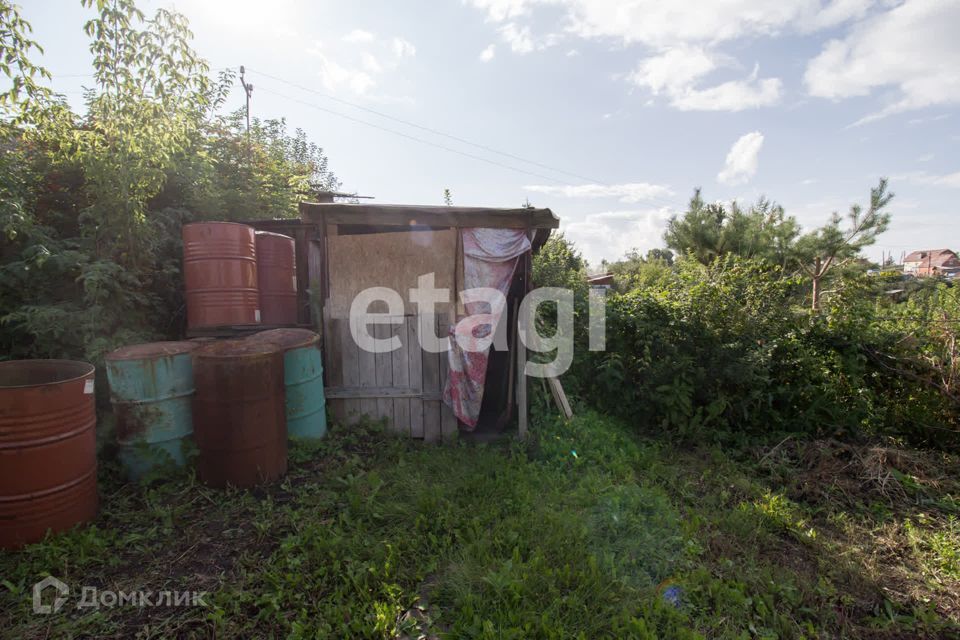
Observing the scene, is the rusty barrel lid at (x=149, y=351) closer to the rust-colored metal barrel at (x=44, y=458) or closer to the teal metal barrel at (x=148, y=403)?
the teal metal barrel at (x=148, y=403)

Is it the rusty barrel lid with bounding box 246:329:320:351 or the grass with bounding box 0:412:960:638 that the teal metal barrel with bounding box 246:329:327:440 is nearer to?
the rusty barrel lid with bounding box 246:329:320:351

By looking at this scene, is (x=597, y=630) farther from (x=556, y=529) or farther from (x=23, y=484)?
(x=23, y=484)

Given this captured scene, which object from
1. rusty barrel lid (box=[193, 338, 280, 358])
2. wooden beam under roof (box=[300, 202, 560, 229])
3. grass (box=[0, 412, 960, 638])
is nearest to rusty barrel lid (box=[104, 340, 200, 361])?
rusty barrel lid (box=[193, 338, 280, 358])

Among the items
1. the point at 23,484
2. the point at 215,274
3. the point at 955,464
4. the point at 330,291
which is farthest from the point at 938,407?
the point at 23,484

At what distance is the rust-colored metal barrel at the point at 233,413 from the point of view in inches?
142

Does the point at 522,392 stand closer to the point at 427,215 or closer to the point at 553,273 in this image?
the point at 427,215

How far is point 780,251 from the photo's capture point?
33.3 feet

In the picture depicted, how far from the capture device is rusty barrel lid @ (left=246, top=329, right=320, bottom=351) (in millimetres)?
4183

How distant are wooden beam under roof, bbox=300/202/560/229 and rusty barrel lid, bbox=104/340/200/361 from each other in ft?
5.79

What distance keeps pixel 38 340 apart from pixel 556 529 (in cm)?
484

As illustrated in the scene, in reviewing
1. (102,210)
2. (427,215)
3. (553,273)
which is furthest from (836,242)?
(102,210)

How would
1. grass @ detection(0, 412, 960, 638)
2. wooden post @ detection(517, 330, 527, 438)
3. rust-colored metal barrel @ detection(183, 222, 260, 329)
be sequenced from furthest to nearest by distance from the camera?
1. wooden post @ detection(517, 330, 527, 438)
2. rust-colored metal barrel @ detection(183, 222, 260, 329)
3. grass @ detection(0, 412, 960, 638)

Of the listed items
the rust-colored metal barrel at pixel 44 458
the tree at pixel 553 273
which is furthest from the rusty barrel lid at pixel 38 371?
the tree at pixel 553 273

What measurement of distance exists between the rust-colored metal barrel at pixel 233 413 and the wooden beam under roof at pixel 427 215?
5.79ft
